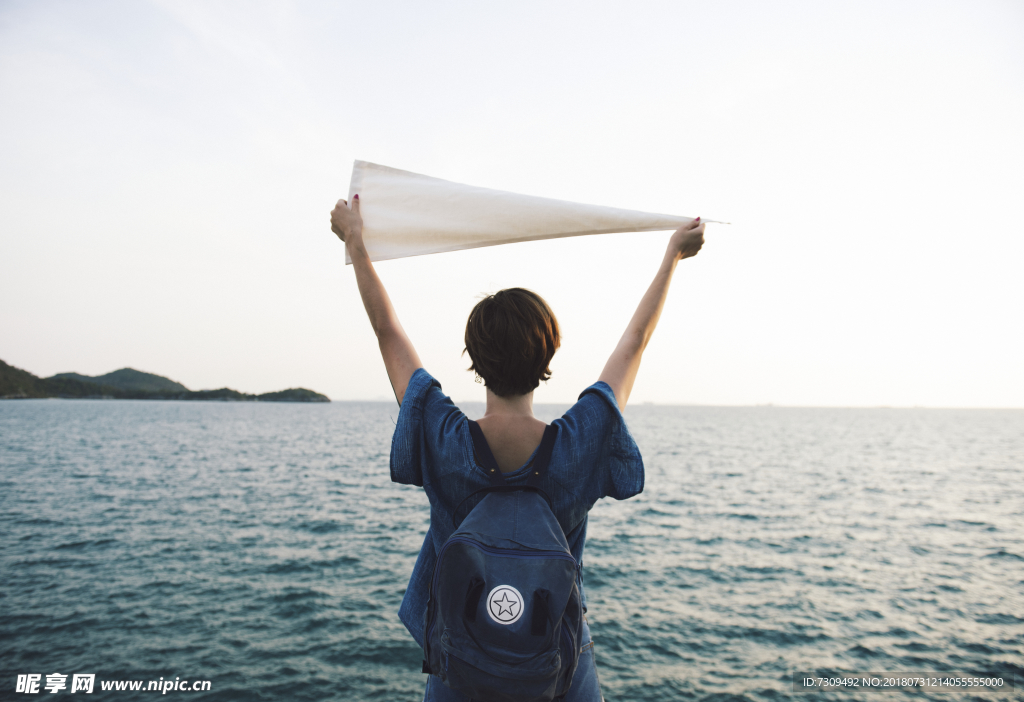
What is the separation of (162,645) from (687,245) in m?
11.1

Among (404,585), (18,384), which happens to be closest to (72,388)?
(18,384)

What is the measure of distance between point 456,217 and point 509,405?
0.81m

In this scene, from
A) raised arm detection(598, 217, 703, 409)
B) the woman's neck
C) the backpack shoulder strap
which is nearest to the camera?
the backpack shoulder strap

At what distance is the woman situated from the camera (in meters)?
1.43

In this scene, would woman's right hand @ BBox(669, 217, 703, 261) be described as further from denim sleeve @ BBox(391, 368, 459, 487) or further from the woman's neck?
denim sleeve @ BBox(391, 368, 459, 487)

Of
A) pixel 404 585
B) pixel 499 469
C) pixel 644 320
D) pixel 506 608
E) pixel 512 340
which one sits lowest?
pixel 404 585

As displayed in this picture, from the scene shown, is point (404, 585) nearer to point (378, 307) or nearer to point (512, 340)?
point (378, 307)

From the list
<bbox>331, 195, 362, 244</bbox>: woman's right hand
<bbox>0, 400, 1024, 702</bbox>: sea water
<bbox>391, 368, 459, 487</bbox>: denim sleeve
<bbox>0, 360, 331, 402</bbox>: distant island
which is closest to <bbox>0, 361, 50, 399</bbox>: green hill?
<bbox>0, 360, 331, 402</bbox>: distant island

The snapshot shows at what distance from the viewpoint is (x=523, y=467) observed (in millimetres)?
1403

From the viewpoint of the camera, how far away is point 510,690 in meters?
1.25

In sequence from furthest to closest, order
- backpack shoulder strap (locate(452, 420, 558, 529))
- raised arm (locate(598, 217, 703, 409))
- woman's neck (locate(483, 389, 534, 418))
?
raised arm (locate(598, 217, 703, 409)), woman's neck (locate(483, 389, 534, 418)), backpack shoulder strap (locate(452, 420, 558, 529))

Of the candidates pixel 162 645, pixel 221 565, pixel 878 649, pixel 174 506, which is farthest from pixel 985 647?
pixel 174 506

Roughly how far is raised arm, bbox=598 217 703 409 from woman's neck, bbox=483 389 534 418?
0.90 ft

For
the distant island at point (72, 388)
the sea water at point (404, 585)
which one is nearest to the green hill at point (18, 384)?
the distant island at point (72, 388)
